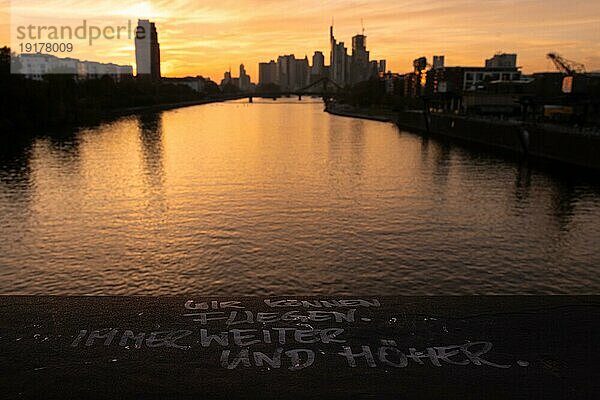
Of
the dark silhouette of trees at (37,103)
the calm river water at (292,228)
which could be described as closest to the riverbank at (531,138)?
the calm river water at (292,228)

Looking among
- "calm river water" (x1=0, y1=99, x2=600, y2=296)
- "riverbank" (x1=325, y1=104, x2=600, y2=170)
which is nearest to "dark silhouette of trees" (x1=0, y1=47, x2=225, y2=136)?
"calm river water" (x1=0, y1=99, x2=600, y2=296)

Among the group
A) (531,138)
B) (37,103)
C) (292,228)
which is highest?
(37,103)

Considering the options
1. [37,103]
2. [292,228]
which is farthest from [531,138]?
[37,103]

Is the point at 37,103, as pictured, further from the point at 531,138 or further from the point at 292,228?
the point at 292,228

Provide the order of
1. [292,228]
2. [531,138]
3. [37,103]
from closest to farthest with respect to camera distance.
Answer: [292,228]
[531,138]
[37,103]

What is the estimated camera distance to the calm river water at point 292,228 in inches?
945

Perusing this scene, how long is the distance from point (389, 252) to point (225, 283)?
9.58 metres

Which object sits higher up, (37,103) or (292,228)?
(37,103)

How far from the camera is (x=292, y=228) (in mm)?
33344

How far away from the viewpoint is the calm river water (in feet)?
78.8

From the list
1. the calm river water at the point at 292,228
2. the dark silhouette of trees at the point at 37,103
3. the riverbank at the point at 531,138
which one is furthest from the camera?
the dark silhouette of trees at the point at 37,103

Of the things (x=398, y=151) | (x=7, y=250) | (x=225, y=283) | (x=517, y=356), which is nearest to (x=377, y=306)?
(x=517, y=356)

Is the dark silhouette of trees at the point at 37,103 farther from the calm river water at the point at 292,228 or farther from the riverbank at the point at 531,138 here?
the riverbank at the point at 531,138

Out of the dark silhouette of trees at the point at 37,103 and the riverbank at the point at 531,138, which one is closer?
the riverbank at the point at 531,138
